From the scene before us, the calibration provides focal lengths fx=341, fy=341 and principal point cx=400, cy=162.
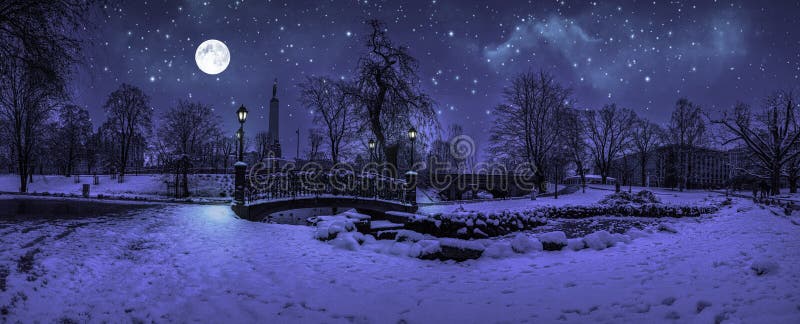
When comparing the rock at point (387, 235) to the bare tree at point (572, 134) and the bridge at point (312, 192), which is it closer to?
the bridge at point (312, 192)

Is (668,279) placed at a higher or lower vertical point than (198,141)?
lower

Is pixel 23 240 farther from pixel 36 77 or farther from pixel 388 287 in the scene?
pixel 388 287

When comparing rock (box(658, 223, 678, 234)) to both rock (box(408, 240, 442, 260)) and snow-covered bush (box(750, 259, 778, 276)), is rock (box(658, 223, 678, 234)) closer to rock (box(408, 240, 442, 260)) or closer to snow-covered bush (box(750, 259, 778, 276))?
snow-covered bush (box(750, 259, 778, 276))

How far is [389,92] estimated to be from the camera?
19.8m

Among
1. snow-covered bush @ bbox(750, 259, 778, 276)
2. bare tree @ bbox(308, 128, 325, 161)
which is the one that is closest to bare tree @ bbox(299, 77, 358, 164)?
bare tree @ bbox(308, 128, 325, 161)

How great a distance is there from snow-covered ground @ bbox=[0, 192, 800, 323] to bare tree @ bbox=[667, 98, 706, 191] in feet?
129

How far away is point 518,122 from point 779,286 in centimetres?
2692

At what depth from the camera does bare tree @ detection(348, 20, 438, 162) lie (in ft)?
63.0

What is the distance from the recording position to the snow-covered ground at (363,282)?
3.52m

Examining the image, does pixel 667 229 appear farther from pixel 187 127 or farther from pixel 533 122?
pixel 187 127

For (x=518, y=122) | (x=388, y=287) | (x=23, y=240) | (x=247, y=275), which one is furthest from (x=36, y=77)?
(x=518, y=122)

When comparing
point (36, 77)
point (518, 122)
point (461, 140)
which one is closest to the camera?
point (36, 77)

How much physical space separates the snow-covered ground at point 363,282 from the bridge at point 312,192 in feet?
15.0

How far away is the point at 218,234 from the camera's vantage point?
307 inches
